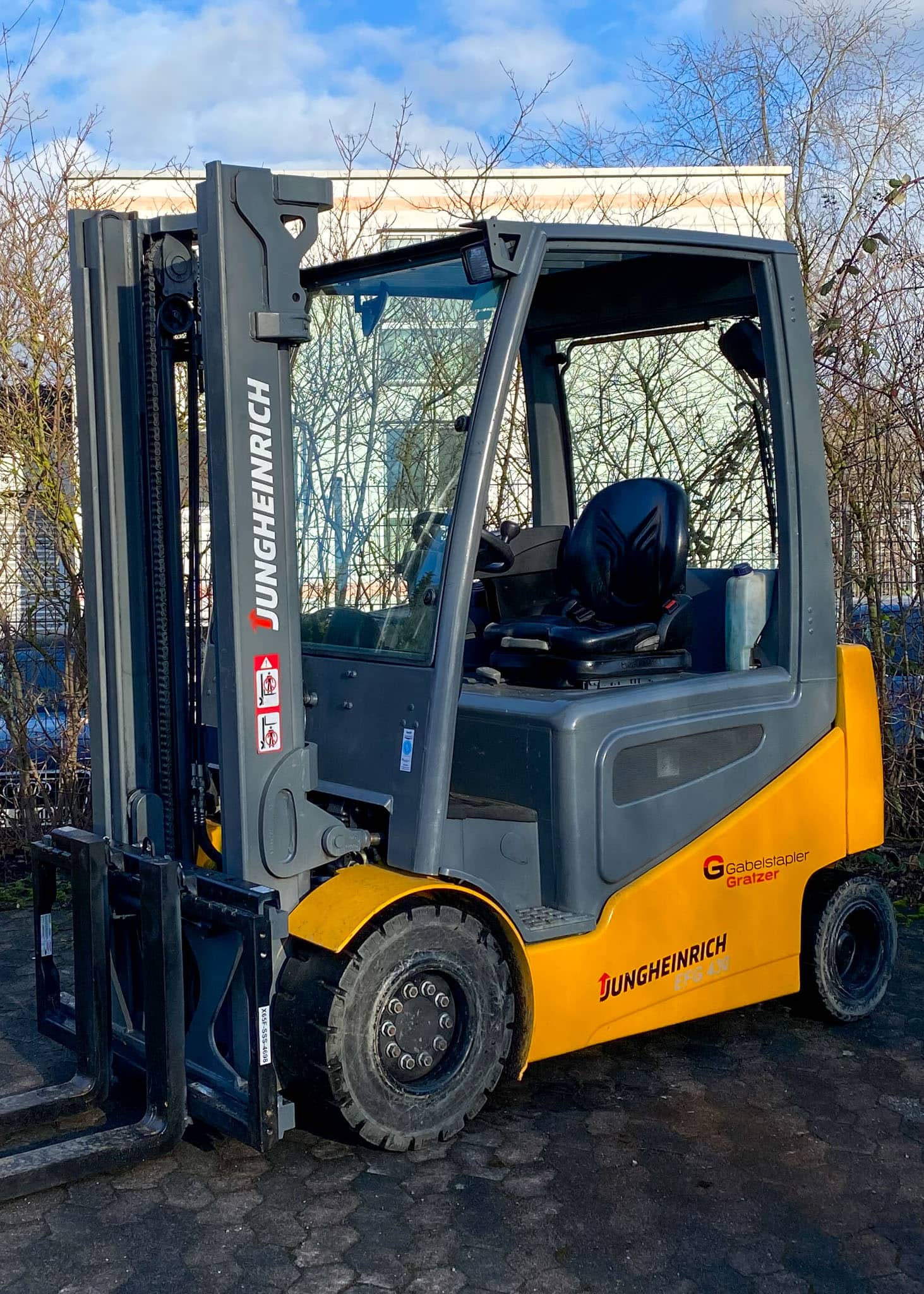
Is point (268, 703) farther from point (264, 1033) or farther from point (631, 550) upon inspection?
point (631, 550)

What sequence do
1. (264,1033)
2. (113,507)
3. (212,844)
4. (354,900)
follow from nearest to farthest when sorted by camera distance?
1. (264,1033)
2. (354,900)
3. (113,507)
4. (212,844)

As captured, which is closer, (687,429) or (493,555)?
(493,555)

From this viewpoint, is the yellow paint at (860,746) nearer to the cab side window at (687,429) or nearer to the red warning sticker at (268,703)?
the cab side window at (687,429)

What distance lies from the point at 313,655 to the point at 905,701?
13.8ft

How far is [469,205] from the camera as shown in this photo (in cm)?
730

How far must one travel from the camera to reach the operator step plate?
377 cm

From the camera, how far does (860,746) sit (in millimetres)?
4648

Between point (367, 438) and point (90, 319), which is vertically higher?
point (90, 319)

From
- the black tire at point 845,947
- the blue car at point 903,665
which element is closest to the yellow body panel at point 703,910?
the black tire at point 845,947

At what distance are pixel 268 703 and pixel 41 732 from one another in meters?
4.04

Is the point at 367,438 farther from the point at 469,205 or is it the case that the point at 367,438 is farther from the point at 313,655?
the point at 469,205

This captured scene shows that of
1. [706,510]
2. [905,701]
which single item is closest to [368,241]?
[706,510]

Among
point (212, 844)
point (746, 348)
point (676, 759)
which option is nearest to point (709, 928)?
point (676, 759)

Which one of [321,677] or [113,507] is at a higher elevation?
[113,507]
